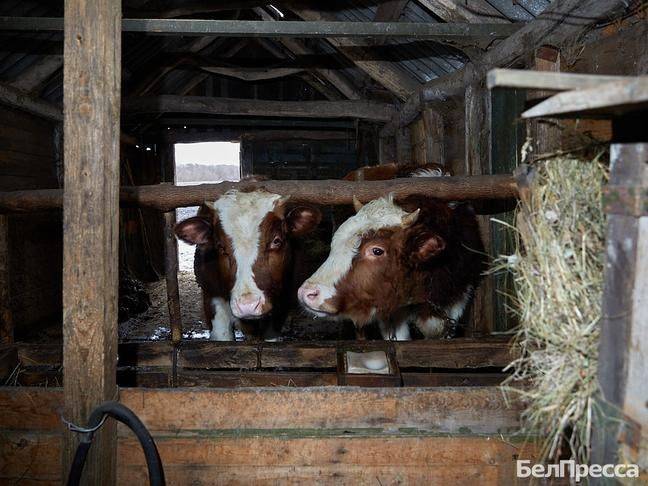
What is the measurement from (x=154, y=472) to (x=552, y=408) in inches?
57.5

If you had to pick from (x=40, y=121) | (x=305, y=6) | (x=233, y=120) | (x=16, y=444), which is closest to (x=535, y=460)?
(x=16, y=444)

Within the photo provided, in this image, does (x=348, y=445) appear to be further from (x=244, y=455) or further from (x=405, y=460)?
(x=244, y=455)

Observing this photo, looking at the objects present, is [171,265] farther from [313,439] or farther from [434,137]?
[434,137]

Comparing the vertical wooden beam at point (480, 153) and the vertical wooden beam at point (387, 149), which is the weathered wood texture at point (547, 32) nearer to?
the vertical wooden beam at point (480, 153)

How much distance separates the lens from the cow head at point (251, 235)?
13.6ft

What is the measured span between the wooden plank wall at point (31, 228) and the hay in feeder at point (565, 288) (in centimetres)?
638

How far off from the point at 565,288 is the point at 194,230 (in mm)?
3410

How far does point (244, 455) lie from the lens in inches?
92.3

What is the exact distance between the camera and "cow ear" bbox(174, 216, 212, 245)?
4457mm

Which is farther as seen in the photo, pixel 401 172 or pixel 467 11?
pixel 401 172

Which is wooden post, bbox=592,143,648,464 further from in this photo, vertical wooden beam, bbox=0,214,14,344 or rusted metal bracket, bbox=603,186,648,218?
vertical wooden beam, bbox=0,214,14,344

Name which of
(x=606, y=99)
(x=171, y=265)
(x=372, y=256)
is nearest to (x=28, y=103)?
(x=171, y=265)

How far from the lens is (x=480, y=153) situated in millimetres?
5480

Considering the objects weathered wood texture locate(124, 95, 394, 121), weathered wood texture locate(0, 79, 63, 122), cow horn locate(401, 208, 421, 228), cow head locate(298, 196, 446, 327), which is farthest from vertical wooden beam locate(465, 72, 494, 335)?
weathered wood texture locate(0, 79, 63, 122)
